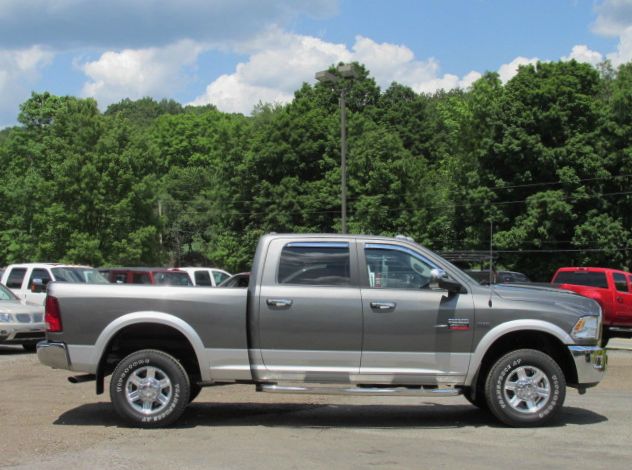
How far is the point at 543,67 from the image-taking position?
4656 centimetres

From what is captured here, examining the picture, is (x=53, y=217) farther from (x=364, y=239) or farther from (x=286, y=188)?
(x=364, y=239)

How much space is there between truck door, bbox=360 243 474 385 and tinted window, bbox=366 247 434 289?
0.15 meters

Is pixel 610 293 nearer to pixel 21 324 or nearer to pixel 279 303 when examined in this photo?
pixel 21 324

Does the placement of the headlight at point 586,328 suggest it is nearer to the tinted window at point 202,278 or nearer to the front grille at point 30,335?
the front grille at point 30,335

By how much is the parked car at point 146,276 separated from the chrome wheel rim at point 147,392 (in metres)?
17.1

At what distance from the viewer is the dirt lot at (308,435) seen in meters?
6.95

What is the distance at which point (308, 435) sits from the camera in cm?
808

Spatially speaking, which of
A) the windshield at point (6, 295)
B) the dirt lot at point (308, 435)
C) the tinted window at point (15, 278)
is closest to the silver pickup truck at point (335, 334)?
the dirt lot at point (308, 435)

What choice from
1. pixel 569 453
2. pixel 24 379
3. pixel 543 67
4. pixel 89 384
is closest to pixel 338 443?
pixel 569 453

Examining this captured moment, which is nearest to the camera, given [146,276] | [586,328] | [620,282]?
[586,328]

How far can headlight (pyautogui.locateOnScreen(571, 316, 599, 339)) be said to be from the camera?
27.5 ft

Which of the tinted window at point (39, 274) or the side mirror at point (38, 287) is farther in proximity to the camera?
the tinted window at point (39, 274)

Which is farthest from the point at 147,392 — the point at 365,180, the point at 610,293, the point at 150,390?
the point at 365,180

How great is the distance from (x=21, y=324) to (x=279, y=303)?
33.5ft
